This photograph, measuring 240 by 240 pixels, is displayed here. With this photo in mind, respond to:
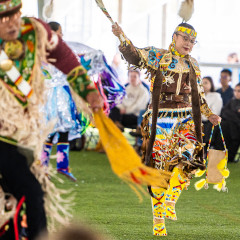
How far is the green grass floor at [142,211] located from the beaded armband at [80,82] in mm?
1628

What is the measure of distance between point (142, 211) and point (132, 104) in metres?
5.04

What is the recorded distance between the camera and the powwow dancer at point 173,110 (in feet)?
15.6

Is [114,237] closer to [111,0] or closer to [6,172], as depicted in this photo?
[6,172]

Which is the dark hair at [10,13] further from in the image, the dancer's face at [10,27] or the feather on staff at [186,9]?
the feather on staff at [186,9]

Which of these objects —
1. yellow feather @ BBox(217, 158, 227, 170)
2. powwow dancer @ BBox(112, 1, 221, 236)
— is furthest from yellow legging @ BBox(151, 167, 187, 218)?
yellow feather @ BBox(217, 158, 227, 170)

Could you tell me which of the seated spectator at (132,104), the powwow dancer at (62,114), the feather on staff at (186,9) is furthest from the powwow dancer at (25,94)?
the seated spectator at (132,104)

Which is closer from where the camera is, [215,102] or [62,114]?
[62,114]

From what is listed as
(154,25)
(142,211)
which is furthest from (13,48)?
(154,25)

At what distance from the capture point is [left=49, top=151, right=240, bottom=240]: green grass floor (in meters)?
4.71

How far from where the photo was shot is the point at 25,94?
2.99 meters

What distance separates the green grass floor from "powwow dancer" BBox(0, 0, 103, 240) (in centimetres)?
162

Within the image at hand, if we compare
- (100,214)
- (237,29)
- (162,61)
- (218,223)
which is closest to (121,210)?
(100,214)

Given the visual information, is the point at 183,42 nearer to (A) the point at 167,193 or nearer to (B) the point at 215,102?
(A) the point at 167,193

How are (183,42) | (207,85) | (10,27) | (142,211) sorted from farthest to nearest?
(207,85) < (142,211) < (183,42) < (10,27)
